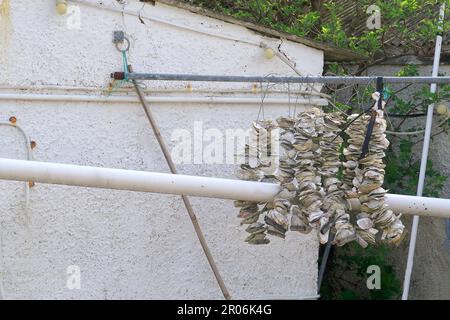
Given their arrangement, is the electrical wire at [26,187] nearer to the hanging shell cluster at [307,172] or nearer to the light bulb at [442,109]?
the hanging shell cluster at [307,172]

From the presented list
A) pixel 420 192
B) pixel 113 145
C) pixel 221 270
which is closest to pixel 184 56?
pixel 113 145

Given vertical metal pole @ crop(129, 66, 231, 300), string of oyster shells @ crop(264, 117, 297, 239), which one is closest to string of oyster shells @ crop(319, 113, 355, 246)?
string of oyster shells @ crop(264, 117, 297, 239)

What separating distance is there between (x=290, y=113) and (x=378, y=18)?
1966 millimetres

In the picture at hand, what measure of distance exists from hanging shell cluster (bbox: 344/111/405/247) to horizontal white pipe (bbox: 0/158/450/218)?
12 centimetres

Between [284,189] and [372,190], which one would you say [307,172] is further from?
[372,190]

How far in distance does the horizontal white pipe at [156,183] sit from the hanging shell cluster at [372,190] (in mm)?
123

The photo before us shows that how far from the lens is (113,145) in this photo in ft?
19.6

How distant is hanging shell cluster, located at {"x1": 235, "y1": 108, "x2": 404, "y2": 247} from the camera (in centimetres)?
473

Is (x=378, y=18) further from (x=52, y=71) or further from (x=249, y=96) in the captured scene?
(x=52, y=71)

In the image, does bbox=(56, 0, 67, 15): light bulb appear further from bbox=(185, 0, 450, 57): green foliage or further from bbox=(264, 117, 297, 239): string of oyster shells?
bbox=(185, 0, 450, 57): green foliage

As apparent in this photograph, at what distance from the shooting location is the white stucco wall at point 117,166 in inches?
226

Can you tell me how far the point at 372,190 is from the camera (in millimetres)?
4742
